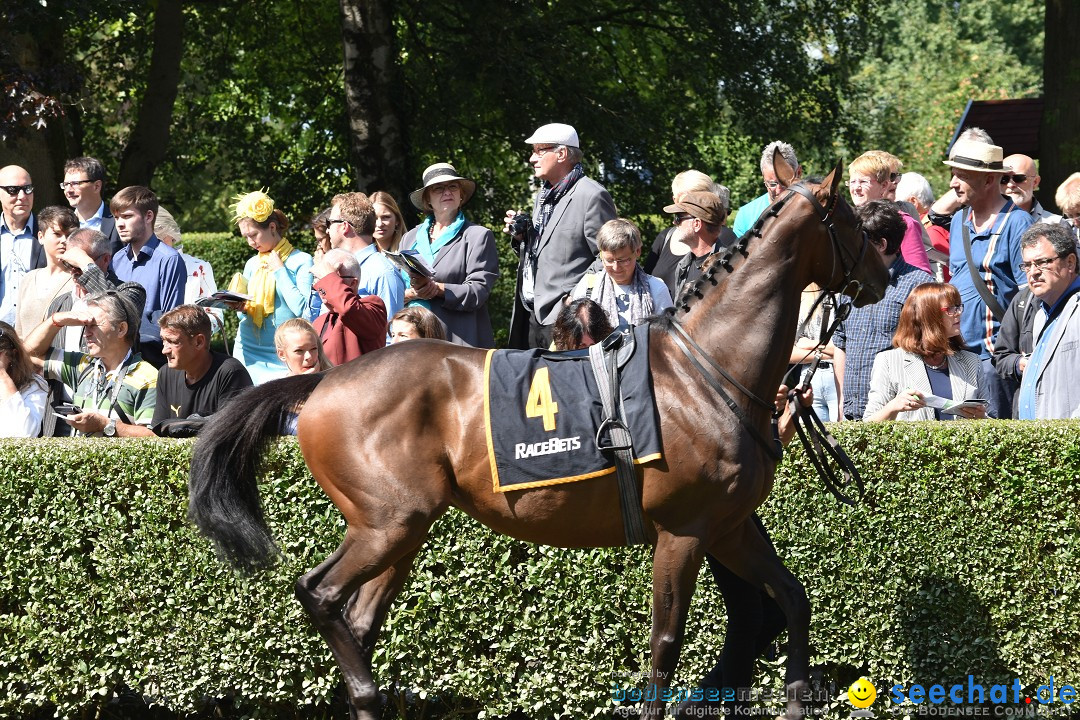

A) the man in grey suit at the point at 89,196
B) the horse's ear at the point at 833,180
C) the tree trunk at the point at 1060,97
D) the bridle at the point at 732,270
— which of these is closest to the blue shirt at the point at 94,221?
the man in grey suit at the point at 89,196

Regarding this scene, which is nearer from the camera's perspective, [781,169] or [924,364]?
[781,169]

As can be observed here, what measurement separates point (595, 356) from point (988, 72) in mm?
37381

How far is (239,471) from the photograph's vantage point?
17.6ft

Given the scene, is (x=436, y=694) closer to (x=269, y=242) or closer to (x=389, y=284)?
(x=389, y=284)

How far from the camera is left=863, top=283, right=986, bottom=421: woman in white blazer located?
688 cm

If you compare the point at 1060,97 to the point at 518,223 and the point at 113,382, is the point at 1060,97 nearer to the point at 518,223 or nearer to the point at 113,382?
the point at 518,223

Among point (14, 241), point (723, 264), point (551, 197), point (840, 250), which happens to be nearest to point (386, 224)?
point (551, 197)

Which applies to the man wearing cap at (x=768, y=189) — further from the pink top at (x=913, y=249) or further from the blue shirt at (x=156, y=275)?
the blue shirt at (x=156, y=275)

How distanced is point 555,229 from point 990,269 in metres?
3.09

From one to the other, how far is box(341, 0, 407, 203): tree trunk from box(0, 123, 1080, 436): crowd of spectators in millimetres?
3735

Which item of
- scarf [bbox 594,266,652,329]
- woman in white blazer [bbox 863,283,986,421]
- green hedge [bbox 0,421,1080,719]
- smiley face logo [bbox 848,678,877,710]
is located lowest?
smiley face logo [bbox 848,678,877,710]

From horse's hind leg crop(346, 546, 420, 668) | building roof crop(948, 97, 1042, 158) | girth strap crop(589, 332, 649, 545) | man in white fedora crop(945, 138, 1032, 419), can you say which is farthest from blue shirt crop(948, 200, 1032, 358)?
building roof crop(948, 97, 1042, 158)

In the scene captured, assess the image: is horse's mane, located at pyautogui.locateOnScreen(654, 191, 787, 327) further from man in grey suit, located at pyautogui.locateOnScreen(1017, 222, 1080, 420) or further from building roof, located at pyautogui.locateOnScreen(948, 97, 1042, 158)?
building roof, located at pyautogui.locateOnScreen(948, 97, 1042, 158)

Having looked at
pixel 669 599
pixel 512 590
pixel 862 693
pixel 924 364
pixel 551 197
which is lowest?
pixel 862 693
